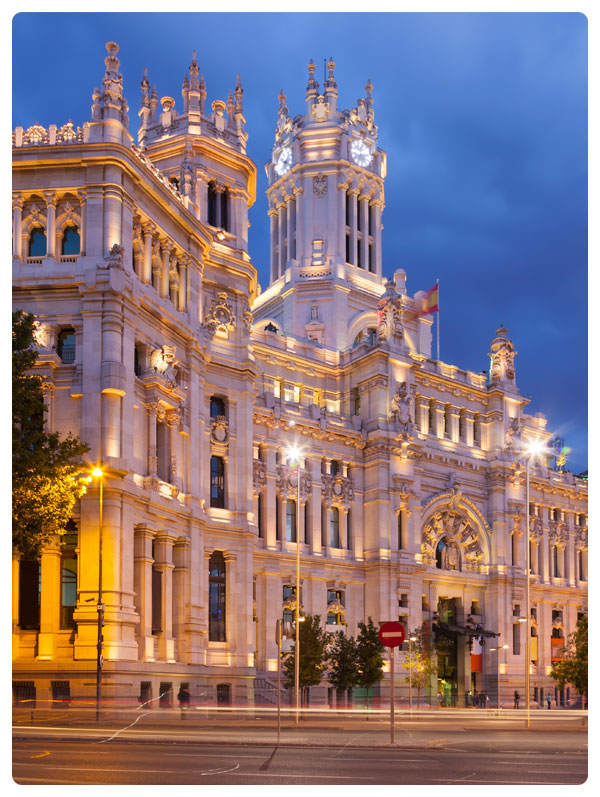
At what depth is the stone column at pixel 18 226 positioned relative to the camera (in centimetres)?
4828

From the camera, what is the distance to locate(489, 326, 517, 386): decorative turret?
94.9 m

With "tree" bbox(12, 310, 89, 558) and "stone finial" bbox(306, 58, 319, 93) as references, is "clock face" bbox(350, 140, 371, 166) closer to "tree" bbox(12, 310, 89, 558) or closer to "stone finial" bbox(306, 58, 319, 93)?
"stone finial" bbox(306, 58, 319, 93)

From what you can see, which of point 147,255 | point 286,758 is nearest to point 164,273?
point 147,255

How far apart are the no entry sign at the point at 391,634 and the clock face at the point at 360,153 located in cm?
7786

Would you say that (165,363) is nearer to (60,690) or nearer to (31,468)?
(60,690)

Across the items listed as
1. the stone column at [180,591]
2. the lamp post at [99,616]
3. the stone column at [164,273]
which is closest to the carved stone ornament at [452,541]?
the stone column at [180,591]

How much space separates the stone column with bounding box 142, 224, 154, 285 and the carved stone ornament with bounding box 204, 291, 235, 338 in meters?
8.90

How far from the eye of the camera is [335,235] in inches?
3797

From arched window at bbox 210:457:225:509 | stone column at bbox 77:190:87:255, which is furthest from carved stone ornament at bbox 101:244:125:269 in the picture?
arched window at bbox 210:457:225:509

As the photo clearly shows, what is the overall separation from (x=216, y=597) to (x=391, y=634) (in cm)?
3243
